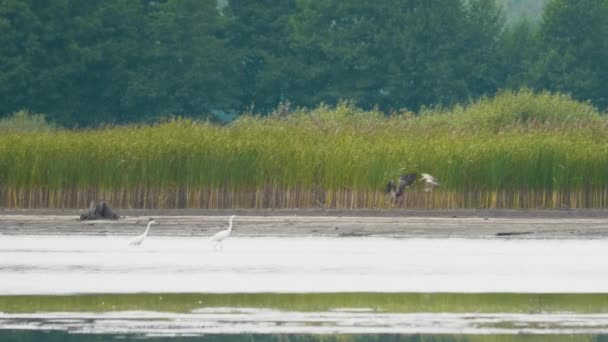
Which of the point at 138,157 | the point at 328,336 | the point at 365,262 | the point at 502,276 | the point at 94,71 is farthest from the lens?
the point at 94,71

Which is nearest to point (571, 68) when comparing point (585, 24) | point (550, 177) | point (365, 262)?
point (585, 24)

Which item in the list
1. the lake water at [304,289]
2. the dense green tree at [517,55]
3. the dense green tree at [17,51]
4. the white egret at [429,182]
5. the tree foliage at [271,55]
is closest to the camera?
the lake water at [304,289]

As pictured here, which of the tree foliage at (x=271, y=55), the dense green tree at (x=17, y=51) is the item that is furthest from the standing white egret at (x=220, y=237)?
the tree foliage at (x=271, y=55)

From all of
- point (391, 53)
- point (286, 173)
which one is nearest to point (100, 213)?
point (286, 173)

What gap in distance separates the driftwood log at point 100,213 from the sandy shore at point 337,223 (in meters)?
0.24

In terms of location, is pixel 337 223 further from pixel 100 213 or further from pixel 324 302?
pixel 324 302

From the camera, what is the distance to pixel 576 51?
74500mm

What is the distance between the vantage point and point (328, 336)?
16578 millimetres

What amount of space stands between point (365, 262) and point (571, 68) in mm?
50675

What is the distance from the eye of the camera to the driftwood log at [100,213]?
1254 inches

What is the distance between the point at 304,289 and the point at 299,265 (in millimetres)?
3487

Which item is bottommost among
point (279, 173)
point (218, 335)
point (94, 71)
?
point (218, 335)

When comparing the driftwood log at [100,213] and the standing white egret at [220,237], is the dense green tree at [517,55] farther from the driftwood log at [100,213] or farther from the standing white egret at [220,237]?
the standing white egret at [220,237]

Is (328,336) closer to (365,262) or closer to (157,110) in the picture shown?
(365,262)
